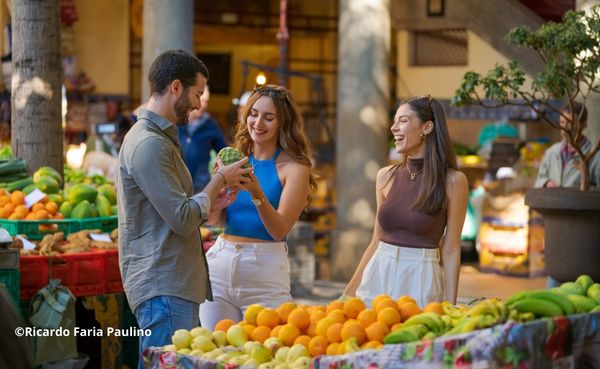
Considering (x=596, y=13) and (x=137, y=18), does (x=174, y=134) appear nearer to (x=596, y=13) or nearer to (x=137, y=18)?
(x=596, y=13)

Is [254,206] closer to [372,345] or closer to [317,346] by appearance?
[317,346]

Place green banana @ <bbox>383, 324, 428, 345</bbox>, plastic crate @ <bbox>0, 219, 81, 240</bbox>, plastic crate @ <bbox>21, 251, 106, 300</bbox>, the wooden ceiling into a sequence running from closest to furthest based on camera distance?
green banana @ <bbox>383, 324, 428, 345</bbox> < plastic crate @ <bbox>21, 251, 106, 300</bbox> < plastic crate @ <bbox>0, 219, 81, 240</bbox> < the wooden ceiling

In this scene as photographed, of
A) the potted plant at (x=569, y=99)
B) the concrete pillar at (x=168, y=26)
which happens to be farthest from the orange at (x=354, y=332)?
the concrete pillar at (x=168, y=26)

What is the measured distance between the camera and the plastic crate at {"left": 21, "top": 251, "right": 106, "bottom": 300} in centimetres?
698

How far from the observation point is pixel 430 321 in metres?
4.44

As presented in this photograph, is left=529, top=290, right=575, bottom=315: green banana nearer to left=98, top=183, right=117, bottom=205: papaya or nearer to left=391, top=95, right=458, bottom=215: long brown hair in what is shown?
left=391, top=95, right=458, bottom=215: long brown hair

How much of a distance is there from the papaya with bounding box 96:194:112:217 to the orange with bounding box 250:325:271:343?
10.8ft

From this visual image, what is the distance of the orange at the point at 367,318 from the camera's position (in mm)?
4723

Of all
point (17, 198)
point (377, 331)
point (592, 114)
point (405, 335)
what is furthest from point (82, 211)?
point (592, 114)

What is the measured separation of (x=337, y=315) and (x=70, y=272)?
2702 mm

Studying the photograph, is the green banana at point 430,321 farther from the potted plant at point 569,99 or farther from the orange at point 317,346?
the potted plant at point 569,99

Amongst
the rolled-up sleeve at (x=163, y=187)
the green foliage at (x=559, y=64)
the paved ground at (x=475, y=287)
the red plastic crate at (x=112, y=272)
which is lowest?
the paved ground at (x=475, y=287)

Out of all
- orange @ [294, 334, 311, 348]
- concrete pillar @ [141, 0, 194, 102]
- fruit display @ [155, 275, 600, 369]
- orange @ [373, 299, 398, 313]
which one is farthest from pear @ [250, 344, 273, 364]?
concrete pillar @ [141, 0, 194, 102]

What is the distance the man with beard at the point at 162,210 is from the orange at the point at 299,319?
1.68ft
